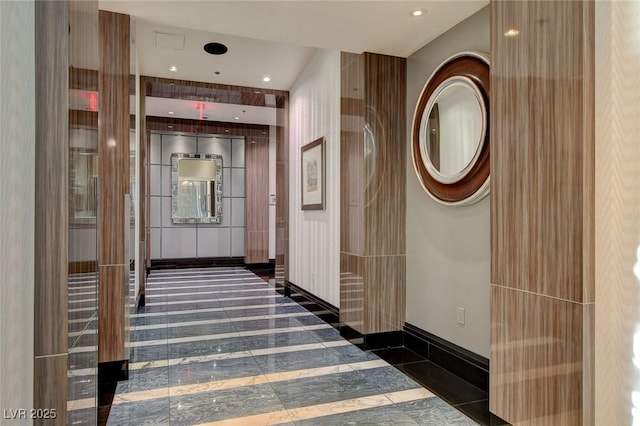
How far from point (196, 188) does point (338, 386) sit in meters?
6.75

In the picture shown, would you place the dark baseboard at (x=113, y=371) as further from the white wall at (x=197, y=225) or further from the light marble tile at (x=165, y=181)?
the light marble tile at (x=165, y=181)

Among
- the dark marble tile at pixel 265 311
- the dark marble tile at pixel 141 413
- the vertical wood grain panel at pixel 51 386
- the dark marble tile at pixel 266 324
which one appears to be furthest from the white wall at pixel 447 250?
the vertical wood grain panel at pixel 51 386

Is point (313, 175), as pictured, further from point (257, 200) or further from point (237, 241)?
point (237, 241)

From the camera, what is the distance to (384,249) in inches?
138

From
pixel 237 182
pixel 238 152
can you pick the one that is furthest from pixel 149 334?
pixel 238 152

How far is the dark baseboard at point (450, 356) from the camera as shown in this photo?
264cm

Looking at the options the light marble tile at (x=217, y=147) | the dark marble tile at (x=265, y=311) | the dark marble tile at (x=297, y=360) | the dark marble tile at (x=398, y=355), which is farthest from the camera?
the light marble tile at (x=217, y=147)

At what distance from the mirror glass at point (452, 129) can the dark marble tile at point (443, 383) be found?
1.42 meters

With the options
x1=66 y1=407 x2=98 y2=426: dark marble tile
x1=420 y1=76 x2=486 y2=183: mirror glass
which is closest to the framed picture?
x1=420 y1=76 x2=486 y2=183: mirror glass

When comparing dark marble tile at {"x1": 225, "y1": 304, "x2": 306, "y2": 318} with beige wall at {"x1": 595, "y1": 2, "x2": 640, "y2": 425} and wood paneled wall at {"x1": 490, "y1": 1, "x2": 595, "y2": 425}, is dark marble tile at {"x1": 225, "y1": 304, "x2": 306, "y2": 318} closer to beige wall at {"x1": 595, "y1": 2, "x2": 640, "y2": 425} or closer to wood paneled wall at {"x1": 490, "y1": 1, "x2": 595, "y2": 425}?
wood paneled wall at {"x1": 490, "y1": 1, "x2": 595, "y2": 425}

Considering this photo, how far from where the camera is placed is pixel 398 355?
3338 mm

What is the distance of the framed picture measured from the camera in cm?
447
